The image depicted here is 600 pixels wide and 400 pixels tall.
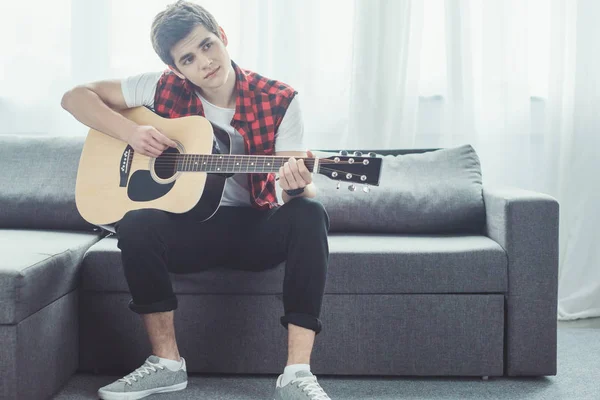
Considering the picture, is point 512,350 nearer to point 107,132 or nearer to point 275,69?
point 107,132

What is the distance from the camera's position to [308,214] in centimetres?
178

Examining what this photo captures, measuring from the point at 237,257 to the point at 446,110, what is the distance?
4.35ft

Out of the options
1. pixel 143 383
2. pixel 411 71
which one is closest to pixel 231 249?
pixel 143 383

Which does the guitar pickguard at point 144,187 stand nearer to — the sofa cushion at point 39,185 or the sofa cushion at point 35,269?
the sofa cushion at point 35,269

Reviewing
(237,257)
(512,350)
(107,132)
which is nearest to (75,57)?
(107,132)

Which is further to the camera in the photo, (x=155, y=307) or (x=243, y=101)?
(x=243, y=101)

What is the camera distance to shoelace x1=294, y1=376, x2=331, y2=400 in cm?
166

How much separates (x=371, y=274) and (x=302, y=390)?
1.36 ft

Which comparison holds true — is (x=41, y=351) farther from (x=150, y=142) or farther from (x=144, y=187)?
(x=150, y=142)

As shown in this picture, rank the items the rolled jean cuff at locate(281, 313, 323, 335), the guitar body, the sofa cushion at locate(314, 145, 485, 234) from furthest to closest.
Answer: the sofa cushion at locate(314, 145, 485, 234), the guitar body, the rolled jean cuff at locate(281, 313, 323, 335)

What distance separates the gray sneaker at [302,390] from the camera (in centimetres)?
167

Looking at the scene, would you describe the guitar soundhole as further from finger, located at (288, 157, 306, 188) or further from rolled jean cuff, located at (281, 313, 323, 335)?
rolled jean cuff, located at (281, 313, 323, 335)

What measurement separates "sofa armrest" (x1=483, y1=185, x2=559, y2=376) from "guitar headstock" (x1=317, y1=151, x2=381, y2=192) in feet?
1.78

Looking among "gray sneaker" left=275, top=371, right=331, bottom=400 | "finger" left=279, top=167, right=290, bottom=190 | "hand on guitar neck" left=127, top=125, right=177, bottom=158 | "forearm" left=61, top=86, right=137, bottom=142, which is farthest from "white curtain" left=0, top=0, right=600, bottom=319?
"gray sneaker" left=275, top=371, right=331, bottom=400
